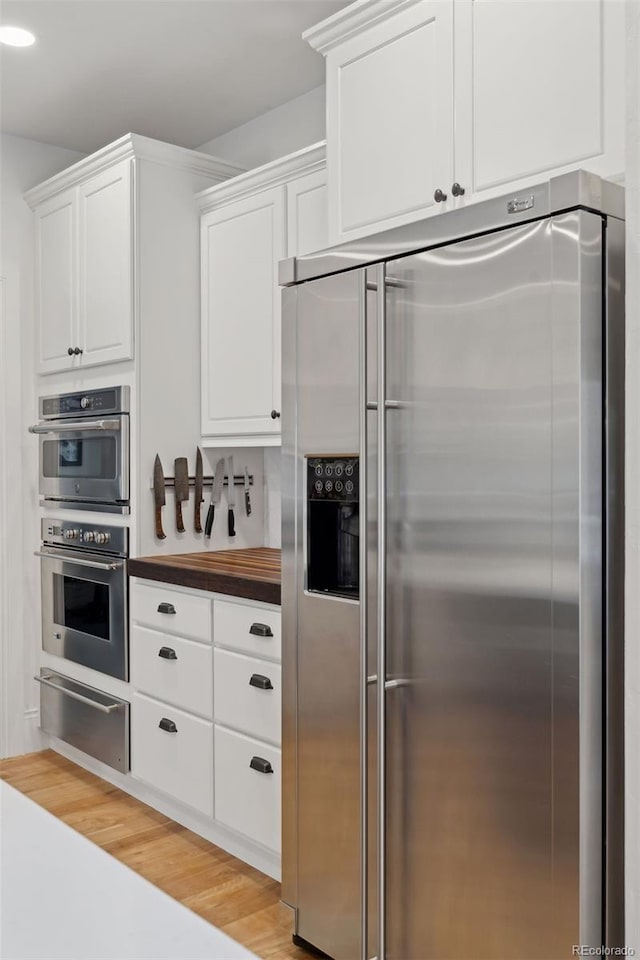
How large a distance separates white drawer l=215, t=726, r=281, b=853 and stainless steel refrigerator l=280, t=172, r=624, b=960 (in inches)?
10.8

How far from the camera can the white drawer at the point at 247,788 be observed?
2.56 m

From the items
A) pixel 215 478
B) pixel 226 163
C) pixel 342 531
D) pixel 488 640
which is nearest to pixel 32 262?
pixel 226 163

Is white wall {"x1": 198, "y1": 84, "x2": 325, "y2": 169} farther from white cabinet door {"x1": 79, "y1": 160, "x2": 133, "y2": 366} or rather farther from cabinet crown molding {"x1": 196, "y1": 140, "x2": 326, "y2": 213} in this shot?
white cabinet door {"x1": 79, "y1": 160, "x2": 133, "y2": 366}

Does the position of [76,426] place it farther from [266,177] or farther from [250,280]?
[266,177]

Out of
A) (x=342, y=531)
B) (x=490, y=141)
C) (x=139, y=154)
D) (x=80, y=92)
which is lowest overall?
(x=342, y=531)

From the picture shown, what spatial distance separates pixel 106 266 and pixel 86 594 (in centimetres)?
136

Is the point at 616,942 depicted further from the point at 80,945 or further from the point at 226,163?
the point at 226,163

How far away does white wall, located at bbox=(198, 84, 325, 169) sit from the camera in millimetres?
3281

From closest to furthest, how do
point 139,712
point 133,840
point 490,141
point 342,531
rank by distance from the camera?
point 490,141
point 342,531
point 133,840
point 139,712

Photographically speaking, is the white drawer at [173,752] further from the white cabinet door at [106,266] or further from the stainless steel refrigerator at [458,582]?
the white cabinet door at [106,266]

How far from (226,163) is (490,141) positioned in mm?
1719

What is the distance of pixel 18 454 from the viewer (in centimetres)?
390

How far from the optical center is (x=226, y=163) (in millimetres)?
3447

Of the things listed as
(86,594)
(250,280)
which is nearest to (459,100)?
(250,280)
